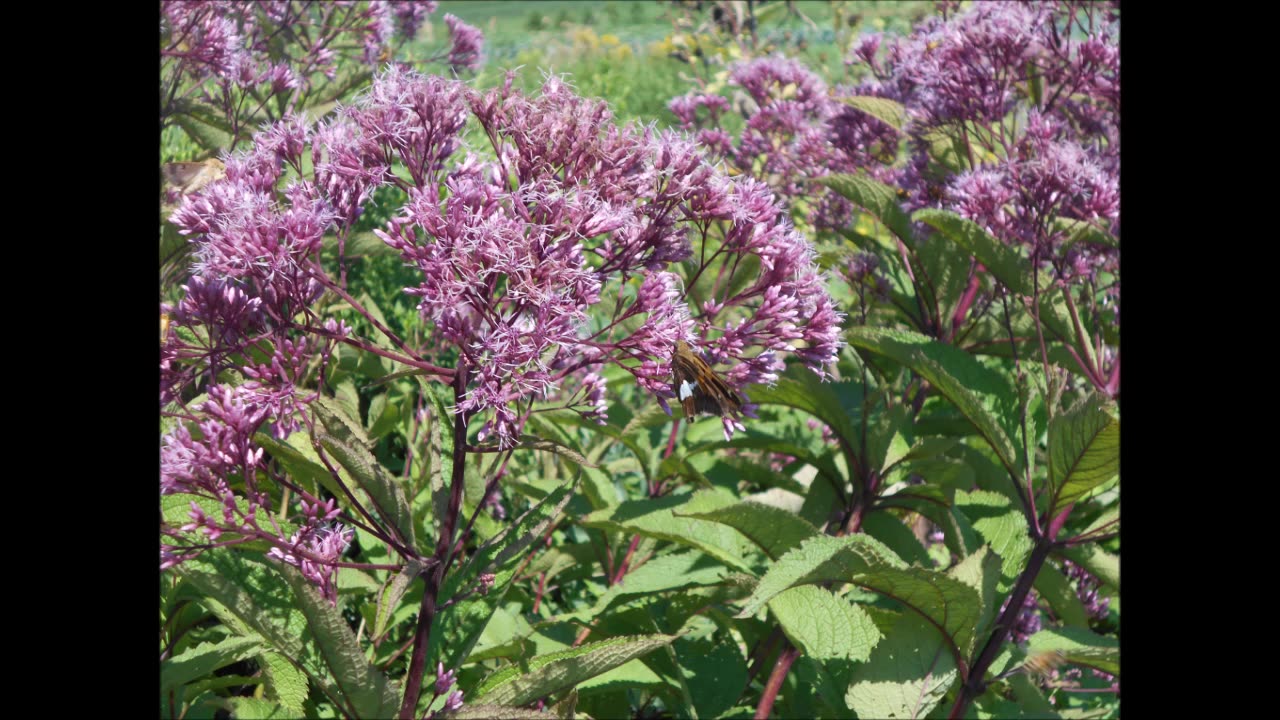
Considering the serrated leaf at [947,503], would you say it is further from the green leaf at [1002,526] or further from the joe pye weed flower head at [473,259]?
the joe pye weed flower head at [473,259]

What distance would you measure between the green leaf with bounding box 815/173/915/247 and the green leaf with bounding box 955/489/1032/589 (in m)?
0.59

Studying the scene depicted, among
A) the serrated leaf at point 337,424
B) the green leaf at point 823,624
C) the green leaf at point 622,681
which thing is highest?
the serrated leaf at point 337,424

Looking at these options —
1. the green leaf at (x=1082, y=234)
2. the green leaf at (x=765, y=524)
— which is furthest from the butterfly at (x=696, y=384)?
the green leaf at (x=1082, y=234)

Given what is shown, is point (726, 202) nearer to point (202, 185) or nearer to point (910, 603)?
point (910, 603)

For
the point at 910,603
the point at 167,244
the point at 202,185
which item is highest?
the point at 202,185

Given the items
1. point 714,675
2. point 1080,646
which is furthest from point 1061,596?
point 714,675

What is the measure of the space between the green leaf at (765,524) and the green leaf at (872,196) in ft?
2.26

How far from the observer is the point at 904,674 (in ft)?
6.33

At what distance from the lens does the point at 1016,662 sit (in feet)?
6.85

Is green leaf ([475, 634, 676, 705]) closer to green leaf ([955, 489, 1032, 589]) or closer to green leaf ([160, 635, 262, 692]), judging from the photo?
green leaf ([160, 635, 262, 692])

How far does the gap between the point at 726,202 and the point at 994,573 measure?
84cm

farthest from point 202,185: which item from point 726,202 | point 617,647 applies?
point 617,647

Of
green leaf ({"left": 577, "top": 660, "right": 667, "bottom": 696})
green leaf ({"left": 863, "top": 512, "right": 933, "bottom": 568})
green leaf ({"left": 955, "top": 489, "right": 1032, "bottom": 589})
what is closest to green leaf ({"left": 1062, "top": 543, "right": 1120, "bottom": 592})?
green leaf ({"left": 955, "top": 489, "right": 1032, "bottom": 589})

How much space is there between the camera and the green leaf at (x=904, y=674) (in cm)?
189
